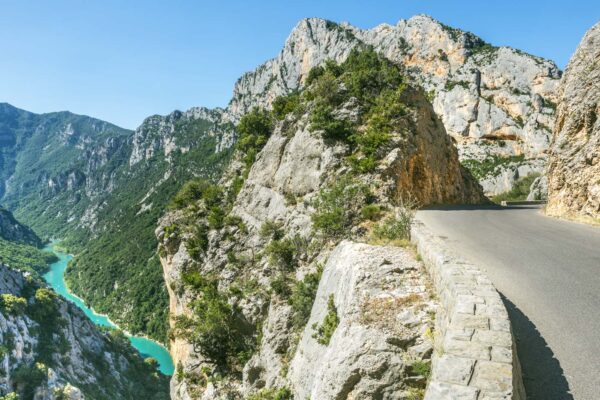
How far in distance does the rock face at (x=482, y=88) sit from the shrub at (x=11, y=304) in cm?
7154

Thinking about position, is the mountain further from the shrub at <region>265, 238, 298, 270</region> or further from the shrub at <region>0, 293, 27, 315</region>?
the shrub at <region>0, 293, 27, 315</region>

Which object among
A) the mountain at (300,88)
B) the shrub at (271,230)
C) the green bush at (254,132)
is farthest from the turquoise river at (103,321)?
the shrub at (271,230)

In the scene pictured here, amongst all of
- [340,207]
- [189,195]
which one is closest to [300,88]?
[189,195]

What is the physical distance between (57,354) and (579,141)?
60340 millimetres

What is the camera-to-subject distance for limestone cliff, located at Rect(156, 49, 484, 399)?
6848 mm

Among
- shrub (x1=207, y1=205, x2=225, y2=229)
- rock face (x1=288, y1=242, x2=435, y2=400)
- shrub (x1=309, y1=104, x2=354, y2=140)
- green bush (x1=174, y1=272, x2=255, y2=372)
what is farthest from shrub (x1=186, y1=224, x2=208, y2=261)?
rock face (x1=288, y1=242, x2=435, y2=400)

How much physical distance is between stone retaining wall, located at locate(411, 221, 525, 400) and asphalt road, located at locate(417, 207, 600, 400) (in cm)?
69

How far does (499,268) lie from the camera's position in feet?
29.1

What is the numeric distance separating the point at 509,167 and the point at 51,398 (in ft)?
239

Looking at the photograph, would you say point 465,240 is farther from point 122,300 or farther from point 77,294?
point 77,294

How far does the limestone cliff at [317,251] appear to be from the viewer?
6848 millimetres

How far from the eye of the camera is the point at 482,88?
72.3 m

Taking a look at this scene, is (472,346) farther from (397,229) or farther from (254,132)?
(254,132)

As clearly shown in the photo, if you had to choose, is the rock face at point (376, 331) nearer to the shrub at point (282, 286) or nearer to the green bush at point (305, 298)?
the green bush at point (305, 298)
